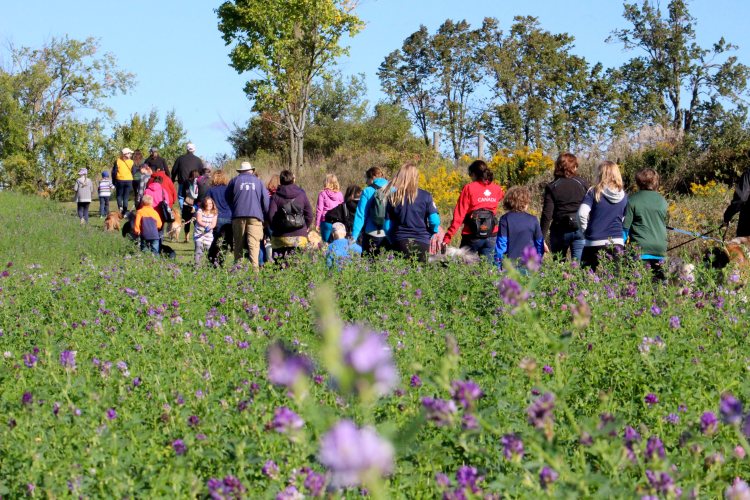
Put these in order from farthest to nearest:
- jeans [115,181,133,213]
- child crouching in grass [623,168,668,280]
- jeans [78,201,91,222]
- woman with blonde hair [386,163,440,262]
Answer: jeans [78,201,91,222] < jeans [115,181,133,213] < woman with blonde hair [386,163,440,262] < child crouching in grass [623,168,668,280]

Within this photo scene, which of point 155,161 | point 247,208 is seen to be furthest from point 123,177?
point 247,208

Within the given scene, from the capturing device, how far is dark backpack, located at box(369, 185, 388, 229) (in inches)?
430

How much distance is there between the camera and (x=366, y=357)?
1349mm

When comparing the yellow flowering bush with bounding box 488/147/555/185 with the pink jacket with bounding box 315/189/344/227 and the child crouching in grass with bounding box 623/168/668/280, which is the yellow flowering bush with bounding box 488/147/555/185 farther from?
the child crouching in grass with bounding box 623/168/668/280

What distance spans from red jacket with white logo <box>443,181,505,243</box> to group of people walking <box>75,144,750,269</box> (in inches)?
0.4

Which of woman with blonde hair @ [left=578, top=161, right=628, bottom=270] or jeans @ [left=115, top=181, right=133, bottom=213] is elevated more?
woman with blonde hair @ [left=578, top=161, right=628, bottom=270]

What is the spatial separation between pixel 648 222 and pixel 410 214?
275 centimetres

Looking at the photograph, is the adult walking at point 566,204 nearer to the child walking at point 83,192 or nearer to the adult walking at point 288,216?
the adult walking at point 288,216

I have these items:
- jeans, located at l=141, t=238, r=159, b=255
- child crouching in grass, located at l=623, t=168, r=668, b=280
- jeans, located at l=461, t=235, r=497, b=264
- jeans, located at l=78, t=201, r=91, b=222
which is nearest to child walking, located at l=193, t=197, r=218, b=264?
jeans, located at l=141, t=238, r=159, b=255

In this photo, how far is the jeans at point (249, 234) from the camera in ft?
43.1

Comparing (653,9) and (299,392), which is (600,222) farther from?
(653,9)

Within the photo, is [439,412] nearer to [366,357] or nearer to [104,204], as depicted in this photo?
[366,357]

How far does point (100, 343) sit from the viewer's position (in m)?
7.01

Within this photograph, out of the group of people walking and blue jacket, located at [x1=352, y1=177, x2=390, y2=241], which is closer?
the group of people walking
